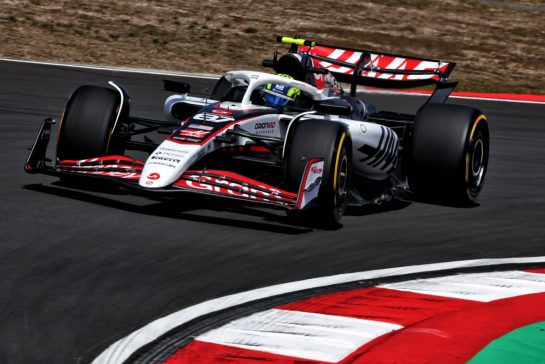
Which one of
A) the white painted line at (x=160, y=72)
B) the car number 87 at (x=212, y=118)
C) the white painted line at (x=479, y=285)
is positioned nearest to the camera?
the white painted line at (x=479, y=285)

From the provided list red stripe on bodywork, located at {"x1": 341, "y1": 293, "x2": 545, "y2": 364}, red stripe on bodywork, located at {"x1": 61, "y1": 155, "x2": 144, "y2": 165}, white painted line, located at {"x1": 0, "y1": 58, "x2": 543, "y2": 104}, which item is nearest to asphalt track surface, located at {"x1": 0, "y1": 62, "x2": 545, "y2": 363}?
red stripe on bodywork, located at {"x1": 61, "y1": 155, "x2": 144, "y2": 165}

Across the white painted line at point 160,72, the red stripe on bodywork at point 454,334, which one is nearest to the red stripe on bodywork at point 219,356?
the red stripe on bodywork at point 454,334

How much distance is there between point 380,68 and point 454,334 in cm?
559

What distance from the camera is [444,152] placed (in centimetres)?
945

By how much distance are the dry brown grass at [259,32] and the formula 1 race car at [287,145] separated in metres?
12.0

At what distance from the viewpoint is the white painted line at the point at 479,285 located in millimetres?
6617

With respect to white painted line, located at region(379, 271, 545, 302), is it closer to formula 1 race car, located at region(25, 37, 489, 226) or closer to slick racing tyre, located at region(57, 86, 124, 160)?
formula 1 race car, located at region(25, 37, 489, 226)

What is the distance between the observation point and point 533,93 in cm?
2166

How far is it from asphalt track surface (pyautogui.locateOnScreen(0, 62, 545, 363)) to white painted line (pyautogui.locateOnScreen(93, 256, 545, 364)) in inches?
3.1

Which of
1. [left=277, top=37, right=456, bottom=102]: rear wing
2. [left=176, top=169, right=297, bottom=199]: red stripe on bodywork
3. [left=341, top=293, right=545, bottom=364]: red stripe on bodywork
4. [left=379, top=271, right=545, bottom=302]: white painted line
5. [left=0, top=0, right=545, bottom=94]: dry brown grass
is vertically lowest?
[left=0, top=0, right=545, bottom=94]: dry brown grass

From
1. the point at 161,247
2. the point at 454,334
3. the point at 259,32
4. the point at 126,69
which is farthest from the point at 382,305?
the point at 259,32

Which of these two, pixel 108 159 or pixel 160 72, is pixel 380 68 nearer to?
pixel 108 159

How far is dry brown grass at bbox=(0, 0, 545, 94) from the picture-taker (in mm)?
22562

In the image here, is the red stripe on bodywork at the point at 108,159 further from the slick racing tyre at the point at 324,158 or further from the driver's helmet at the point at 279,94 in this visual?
the driver's helmet at the point at 279,94
